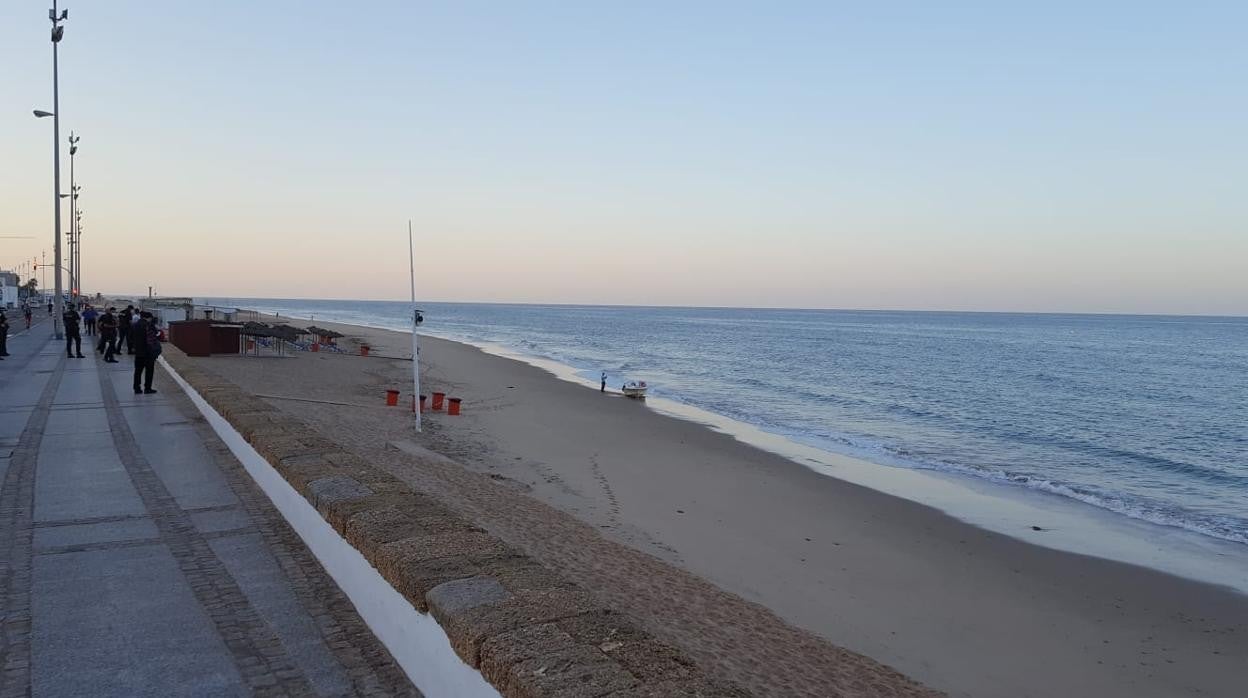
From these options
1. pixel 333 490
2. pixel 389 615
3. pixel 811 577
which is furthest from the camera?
pixel 811 577

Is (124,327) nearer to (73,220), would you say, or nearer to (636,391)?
(636,391)

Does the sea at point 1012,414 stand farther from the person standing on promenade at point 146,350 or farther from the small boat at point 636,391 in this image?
the person standing on promenade at point 146,350

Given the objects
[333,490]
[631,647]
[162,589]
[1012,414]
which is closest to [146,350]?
[162,589]

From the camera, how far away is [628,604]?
6641mm

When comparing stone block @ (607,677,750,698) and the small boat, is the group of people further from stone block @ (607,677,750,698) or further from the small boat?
the small boat

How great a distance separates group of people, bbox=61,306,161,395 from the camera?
14.1m

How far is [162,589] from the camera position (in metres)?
4.85

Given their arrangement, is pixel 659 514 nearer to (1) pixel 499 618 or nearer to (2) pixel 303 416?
(2) pixel 303 416

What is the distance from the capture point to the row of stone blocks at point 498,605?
2.77 meters

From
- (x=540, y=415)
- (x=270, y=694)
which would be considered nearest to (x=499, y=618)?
(x=270, y=694)

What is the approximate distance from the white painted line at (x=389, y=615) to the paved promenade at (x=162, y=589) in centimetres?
8

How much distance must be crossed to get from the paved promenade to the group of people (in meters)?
5.20

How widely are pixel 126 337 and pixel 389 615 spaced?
1004 inches

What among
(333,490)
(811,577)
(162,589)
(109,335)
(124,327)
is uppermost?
(124,327)
